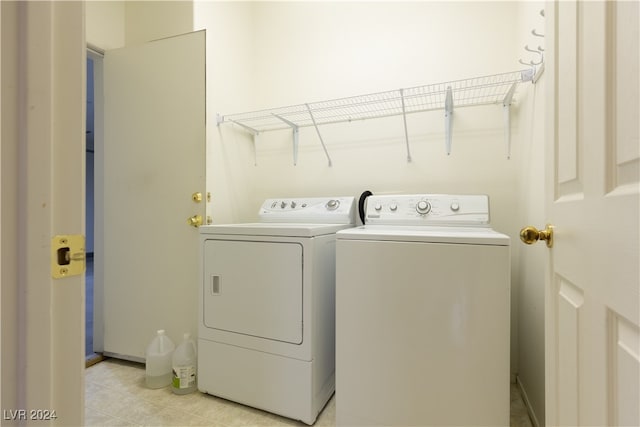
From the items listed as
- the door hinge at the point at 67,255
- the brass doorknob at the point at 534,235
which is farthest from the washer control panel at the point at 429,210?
the door hinge at the point at 67,255

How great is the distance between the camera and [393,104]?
196 cm

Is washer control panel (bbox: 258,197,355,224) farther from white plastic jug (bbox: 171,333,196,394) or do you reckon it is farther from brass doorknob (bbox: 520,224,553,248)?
brass doorknob (bbox: 520,224,553,248)

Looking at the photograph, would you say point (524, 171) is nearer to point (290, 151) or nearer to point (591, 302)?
point (591, 302)

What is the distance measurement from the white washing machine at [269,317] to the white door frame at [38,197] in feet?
3.13

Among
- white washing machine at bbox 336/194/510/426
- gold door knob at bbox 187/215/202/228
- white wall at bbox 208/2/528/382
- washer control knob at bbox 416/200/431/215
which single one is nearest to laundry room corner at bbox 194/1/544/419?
white wall at bbox 208/2/528/382

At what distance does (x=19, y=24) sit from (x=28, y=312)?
1.48 feet

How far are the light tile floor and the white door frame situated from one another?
1.16 m

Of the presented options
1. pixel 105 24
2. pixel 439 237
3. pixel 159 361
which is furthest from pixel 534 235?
pixel 105 24

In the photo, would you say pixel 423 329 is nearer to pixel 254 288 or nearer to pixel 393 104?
pixel 254 288

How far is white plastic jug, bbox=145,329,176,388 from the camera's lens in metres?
1.70

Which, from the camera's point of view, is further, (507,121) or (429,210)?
(507,121)

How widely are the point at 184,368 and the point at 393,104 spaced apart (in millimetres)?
2111

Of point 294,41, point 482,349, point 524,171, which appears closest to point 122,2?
point 294,41

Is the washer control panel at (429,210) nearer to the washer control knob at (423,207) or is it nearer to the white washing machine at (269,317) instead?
the washer control knob at (423,207)
